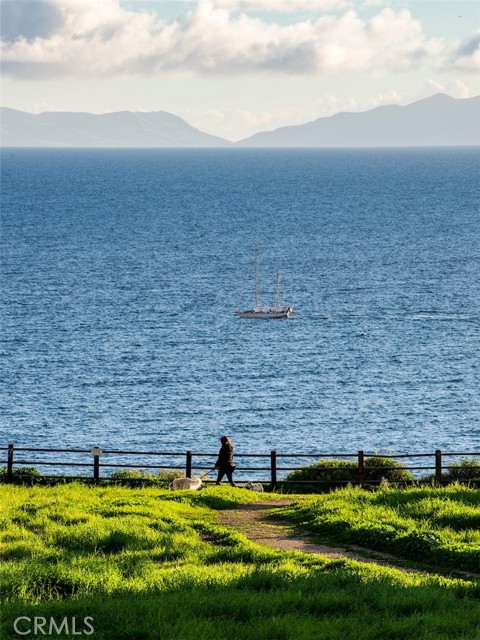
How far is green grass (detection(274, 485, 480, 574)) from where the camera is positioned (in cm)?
1722

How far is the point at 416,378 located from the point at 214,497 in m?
52.6

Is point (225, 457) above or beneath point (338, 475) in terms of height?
above

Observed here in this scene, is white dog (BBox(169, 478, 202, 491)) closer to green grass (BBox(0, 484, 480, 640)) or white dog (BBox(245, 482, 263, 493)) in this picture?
white dog (BBox(245, 482, 263, 493))

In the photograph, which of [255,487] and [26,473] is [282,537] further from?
[26,473]

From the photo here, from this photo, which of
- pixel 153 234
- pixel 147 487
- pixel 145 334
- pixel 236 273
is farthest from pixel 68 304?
pixel 147 487

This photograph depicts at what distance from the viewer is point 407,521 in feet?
63.6

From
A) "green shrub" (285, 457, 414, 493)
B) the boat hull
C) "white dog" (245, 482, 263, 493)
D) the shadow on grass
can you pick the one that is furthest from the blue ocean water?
the shadow on grass

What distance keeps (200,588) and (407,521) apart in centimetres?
656

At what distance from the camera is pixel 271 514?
71.5 ft

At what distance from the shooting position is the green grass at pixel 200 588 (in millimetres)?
12469

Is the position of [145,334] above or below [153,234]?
below

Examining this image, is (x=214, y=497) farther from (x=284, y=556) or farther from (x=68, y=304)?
(x=68, y=304)

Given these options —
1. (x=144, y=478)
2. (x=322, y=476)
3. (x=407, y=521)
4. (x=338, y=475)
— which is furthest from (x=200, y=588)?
(x=322, y=476)

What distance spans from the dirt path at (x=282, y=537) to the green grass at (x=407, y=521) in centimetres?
31
